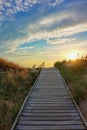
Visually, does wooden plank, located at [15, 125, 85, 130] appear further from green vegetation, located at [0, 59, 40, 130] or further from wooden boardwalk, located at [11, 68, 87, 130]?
green vegetation, located at [0, 59, 40, 130]

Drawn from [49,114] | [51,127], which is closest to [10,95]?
→ [49,114]

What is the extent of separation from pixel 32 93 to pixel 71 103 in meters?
2.46

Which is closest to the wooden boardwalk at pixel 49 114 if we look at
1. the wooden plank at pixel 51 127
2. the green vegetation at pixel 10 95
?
the wooden plank at pixel 51 127

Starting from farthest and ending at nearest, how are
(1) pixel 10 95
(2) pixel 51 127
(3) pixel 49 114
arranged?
1. (1) pixel 10 95
2. (3) pixel 49 114
3. (2) pixel 51 127

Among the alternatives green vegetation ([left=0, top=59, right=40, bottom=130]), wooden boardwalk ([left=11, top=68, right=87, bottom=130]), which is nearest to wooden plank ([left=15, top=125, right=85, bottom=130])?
wooden boardwalk ([left=11, top=68, right=87, bottom=130])

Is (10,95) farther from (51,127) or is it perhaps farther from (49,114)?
(51,127)

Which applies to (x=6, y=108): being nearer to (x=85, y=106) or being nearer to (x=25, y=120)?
(x=25, y=120)

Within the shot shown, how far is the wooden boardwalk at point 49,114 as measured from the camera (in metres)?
6.70

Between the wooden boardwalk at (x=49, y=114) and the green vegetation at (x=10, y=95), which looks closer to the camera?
the wooden boardwalk at (x=49, y=114)

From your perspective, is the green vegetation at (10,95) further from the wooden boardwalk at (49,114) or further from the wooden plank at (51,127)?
the wooden plank at (51,127)

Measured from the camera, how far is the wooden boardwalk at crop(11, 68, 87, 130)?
6699 millimetres

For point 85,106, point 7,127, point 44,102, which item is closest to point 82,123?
point 85,106

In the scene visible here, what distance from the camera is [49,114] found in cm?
770

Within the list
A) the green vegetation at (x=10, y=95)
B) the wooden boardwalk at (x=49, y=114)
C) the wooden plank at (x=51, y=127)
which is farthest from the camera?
the green vegetation at (x=10, y=95)
